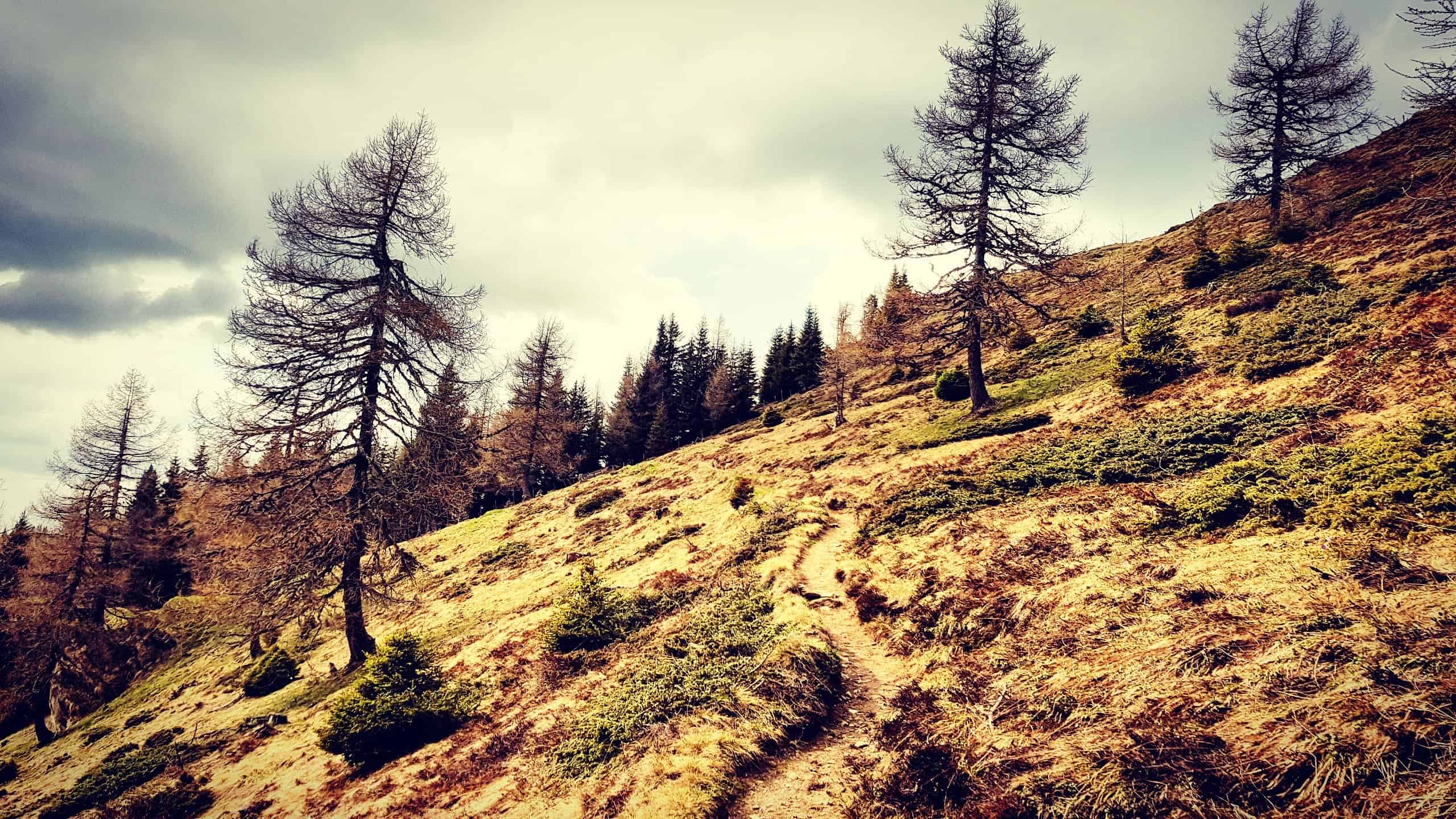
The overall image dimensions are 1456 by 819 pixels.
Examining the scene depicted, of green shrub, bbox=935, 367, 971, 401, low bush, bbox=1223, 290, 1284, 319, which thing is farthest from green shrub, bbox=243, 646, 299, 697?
low bush, bbox=1223, 290, 1284, 319

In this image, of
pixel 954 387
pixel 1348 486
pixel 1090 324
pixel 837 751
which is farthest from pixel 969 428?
pixel 837 751

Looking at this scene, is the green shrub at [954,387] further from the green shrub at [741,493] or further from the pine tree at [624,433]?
the pine tree at [624,433]

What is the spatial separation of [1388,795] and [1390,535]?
4701 millimetres

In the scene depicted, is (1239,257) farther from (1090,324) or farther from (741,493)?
(741,493)

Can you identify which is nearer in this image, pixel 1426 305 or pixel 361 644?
pixel 1426 305

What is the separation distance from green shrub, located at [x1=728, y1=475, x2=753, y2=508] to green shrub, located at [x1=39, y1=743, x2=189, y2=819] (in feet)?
51.8

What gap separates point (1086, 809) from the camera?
4141mm

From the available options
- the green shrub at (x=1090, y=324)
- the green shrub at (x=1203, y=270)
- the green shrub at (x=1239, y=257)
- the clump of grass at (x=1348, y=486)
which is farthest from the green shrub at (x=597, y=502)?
the green shrub at (x=1239, y=257)

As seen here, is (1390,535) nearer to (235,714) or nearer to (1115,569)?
(1115,569)

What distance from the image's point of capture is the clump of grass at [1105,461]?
1100cm

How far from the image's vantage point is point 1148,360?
16516 millimetres

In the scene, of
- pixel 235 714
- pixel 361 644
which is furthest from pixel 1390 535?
pixel 235 714

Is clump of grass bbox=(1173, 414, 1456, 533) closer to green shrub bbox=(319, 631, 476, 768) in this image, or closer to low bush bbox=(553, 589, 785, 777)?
low bush bbox=(553, 589, 785, 777)

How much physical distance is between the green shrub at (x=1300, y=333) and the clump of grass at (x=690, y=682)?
14.8 metres
